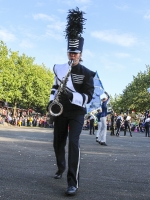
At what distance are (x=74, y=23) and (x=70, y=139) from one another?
6.12 feet

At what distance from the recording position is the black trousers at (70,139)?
5145 mm

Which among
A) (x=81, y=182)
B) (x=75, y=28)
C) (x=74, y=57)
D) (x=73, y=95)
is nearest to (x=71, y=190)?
(x=81, y=182)

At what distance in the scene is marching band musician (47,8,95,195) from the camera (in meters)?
5.23

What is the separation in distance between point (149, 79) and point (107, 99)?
59.9 metres

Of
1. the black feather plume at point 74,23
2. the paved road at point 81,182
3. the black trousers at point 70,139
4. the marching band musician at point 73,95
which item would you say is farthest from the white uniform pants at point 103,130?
the black feather plume at point 74,23

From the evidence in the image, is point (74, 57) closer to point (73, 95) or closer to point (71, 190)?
point (73, 95)

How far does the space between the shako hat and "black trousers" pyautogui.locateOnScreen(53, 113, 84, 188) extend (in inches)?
42.6

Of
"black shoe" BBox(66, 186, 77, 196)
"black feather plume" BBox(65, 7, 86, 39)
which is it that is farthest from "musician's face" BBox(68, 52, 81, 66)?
"black shoe" BBox(66, 186, 77, 196)

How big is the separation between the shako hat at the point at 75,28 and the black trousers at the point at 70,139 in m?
1.08

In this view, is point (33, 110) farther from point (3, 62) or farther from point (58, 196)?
point (58, 196)

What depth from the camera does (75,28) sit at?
5.74 metres

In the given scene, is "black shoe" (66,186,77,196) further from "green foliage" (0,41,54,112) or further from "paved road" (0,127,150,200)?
"green foliage" (0,41,54,112)

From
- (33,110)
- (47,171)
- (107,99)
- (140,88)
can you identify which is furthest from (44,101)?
(47,171)

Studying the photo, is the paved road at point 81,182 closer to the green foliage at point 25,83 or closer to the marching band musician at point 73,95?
the marching band musician at point 73,95
